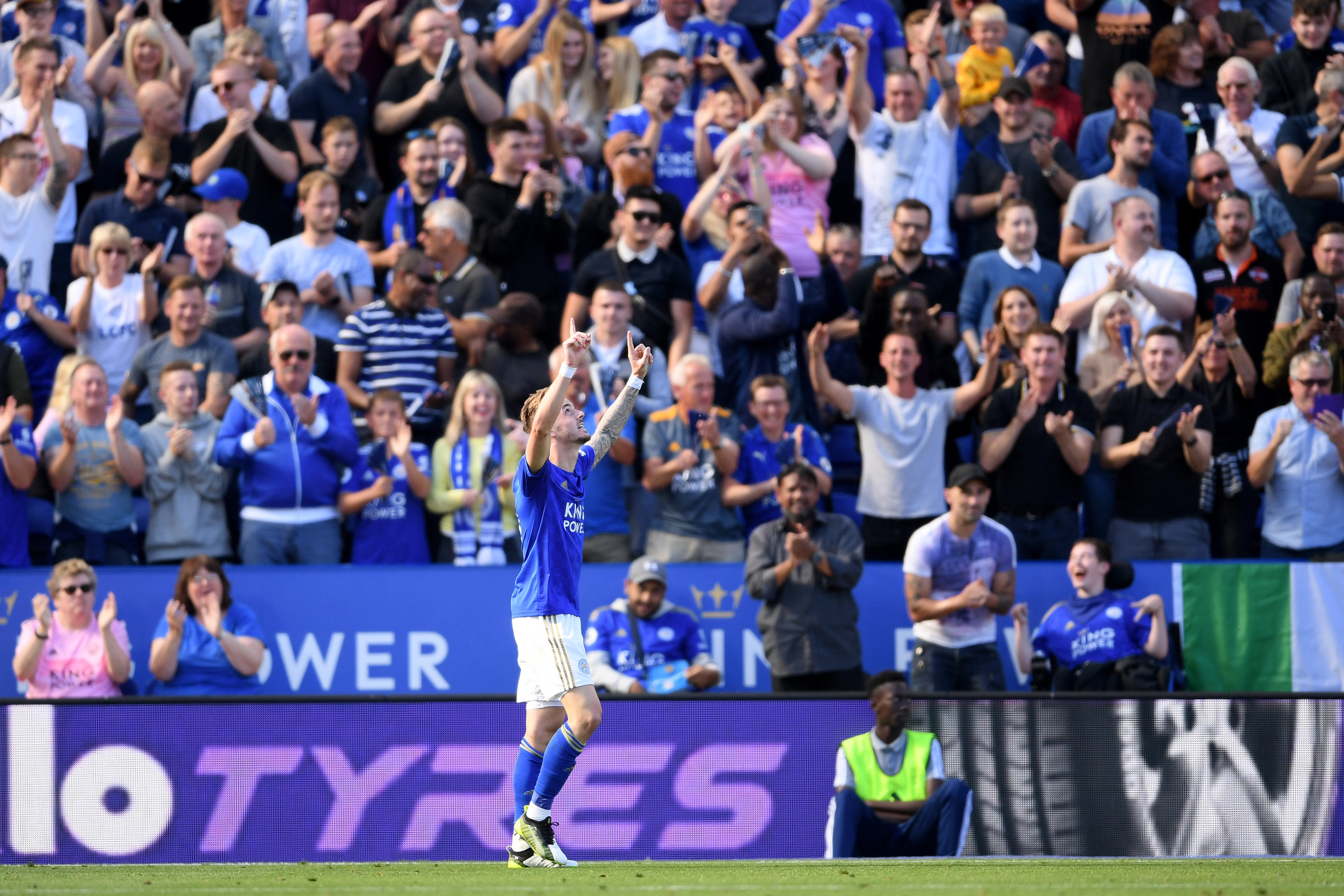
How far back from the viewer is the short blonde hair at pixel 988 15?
47.4ft

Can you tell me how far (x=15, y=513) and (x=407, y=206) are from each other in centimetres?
378

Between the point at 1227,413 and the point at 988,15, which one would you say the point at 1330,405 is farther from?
the point at 988,15

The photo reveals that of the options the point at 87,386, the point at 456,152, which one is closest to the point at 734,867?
the point at 87,386

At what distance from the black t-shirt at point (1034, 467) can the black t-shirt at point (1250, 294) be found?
6.45ft

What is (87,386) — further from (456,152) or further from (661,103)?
(661,103)

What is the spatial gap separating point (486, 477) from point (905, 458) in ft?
9.75

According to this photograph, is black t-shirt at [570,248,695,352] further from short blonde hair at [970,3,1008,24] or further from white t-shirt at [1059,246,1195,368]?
short blonde hair at [970,3,1008,24]

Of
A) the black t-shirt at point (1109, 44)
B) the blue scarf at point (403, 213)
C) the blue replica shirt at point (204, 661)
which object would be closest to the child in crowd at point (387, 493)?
the blue replica shirt at point (204, 661)

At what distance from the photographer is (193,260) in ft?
42.1

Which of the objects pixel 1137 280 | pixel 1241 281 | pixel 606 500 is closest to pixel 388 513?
pixel 606 500

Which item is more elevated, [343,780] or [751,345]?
[751,345]

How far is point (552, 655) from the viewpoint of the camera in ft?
25.1

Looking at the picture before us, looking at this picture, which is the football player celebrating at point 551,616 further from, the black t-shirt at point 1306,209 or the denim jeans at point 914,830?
the black t-shirt at point 1306,209

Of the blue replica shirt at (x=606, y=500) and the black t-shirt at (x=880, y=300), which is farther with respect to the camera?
the black t-shirt at (x=880, y=300)
